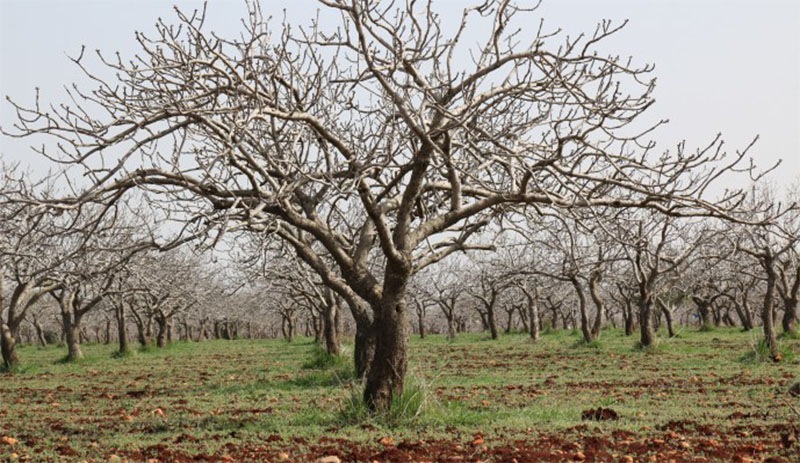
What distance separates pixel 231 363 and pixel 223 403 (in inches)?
518

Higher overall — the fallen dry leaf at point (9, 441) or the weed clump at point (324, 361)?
the fallen dry leaf at point (9, 441)

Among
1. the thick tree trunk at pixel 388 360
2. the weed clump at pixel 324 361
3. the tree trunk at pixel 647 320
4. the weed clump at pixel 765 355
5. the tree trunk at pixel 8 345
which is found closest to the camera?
the thick tree trunk at pixel 388 360

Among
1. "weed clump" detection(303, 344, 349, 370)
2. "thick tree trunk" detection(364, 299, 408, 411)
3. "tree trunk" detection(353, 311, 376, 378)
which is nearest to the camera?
"thick tree trunk" detection(364, 299, 408, 411)

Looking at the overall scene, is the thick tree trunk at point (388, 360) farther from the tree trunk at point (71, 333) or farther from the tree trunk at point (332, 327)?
the tree trunk at point (71, 333)

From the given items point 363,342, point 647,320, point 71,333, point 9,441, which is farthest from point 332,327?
point 71,333

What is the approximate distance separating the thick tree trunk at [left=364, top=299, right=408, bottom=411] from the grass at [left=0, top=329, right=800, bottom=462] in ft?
0.59

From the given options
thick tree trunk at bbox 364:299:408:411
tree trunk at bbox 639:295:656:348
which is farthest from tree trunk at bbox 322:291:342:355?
thick tree trunk at bbox 364:299:408:411

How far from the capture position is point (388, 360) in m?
9.71

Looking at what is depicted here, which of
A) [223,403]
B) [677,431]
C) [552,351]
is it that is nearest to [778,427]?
[677,431]

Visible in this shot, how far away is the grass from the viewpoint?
8844 mm

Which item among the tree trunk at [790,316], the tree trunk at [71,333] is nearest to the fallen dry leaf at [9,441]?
the tree trunk at [71,333]

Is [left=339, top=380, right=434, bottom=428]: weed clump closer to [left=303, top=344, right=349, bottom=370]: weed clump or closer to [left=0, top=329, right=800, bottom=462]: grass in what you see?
[left=0, top=329, right=800, bottom=462]: grass

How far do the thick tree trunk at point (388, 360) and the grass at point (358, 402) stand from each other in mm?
181

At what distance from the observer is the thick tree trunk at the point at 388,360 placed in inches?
380
